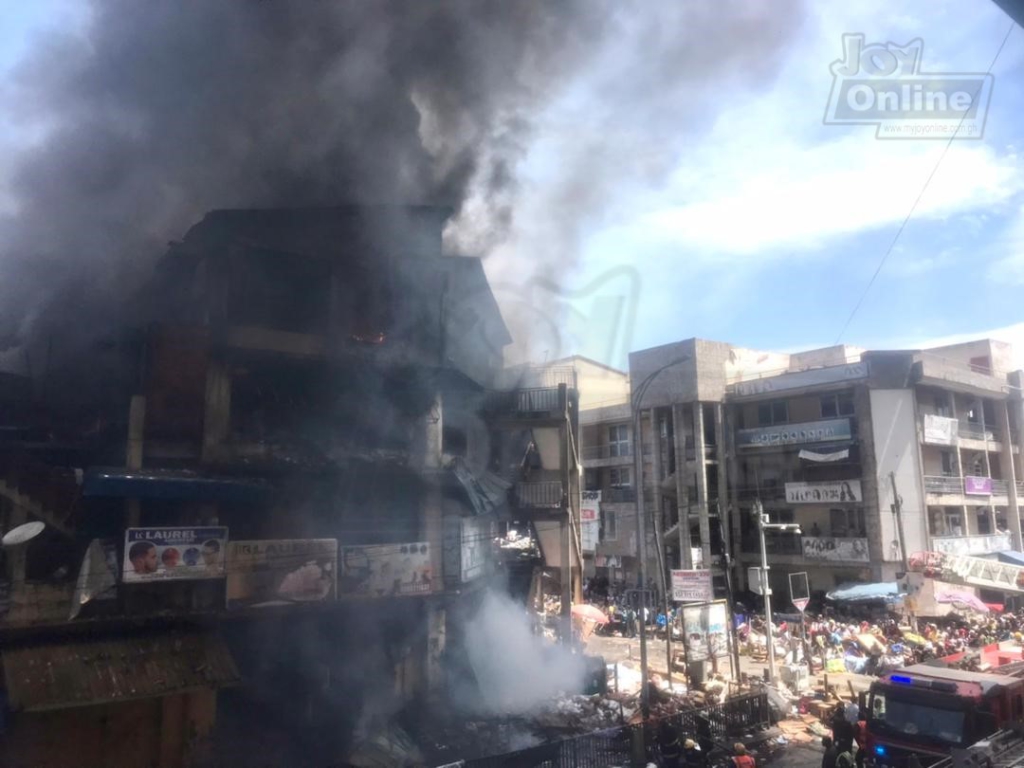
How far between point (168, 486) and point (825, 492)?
2713cm

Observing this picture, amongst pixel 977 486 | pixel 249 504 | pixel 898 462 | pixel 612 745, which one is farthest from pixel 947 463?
pixel 249 504

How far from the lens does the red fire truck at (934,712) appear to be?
9.78 meters

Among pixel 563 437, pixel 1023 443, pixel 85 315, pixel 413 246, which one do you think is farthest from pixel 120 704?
pixel 1023 443

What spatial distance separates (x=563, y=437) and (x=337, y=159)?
10.9 meters

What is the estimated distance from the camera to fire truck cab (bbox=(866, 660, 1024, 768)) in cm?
978

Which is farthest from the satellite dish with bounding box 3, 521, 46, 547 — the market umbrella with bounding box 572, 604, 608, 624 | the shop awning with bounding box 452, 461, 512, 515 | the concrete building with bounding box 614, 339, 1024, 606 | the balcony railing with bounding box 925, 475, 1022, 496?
the balcony railing with bounding box 925, 475, 1022, 496

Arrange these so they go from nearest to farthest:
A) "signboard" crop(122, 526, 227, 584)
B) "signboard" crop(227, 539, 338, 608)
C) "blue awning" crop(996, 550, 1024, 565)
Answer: "signboard" crop(122, 526, 227, 584) < "signboard" crop(227, 539, 338, 608) < "blue awning" crop(996, 550, 1024, 565)

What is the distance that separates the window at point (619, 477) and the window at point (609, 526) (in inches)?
63.2

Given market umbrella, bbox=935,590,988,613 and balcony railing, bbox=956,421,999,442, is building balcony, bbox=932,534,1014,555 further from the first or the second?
balcony railing, bbox=956,421,999,442

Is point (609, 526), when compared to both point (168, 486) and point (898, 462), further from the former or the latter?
point (168, 486)

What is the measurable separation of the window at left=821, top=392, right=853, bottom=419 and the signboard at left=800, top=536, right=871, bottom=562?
5438 mm

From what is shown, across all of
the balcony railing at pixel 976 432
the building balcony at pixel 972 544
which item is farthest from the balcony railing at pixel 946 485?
the balcony railing at pixel 976 432

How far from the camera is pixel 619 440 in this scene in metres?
38.5

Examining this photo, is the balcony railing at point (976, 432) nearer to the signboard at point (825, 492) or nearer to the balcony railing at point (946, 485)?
the balcony railing at point (946, 485)
